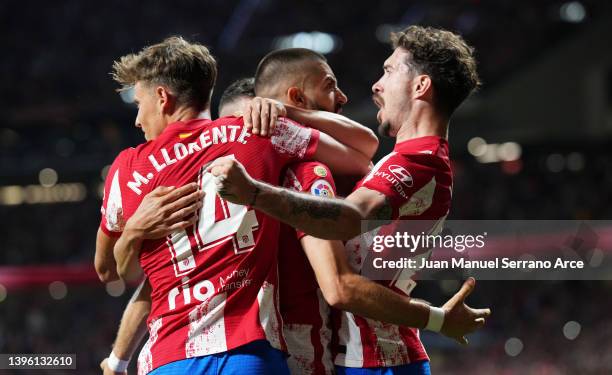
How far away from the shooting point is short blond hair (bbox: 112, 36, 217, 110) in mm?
3449

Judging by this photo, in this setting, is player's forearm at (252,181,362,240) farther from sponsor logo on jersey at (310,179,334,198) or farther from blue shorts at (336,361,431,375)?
blue shorts at (336,361,431,375)

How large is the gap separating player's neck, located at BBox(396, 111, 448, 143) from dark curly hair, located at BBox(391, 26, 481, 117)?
0.05 m

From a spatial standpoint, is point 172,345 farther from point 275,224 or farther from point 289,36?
point 289,36

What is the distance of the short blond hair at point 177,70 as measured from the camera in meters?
3.45

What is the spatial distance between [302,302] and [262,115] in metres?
0.76

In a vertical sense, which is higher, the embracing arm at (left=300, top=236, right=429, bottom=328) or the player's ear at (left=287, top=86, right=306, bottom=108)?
the player's ear at (left=287, top=86, right=306, bottom=108)

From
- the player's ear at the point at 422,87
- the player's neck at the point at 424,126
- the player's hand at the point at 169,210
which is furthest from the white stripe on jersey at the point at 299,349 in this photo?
the player's ear at the point at 422,87

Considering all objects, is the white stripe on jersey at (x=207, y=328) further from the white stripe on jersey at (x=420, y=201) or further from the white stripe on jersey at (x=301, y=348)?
the white stripe on jersey at (x=420, y=201)

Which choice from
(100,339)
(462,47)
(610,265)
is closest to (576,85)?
(610,265)

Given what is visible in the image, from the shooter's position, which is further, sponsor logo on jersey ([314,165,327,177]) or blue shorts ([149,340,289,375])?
sponsor logo on jersey ([314,165,327,177])

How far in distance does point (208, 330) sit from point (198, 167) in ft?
2.00

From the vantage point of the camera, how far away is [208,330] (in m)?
3.13

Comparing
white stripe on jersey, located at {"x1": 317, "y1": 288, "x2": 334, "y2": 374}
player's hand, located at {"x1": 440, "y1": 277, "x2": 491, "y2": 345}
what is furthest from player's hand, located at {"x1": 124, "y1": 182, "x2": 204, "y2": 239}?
player's hand, located at {"x1": 440, "y1": 277, "x2": 491, "y2": 345}

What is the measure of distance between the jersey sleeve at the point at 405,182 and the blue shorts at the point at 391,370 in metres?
0.61
